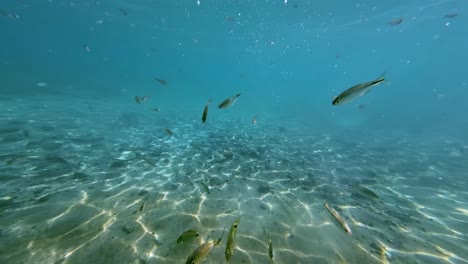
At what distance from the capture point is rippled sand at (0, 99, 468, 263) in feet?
14.6

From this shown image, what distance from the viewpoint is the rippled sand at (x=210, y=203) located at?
4453mm

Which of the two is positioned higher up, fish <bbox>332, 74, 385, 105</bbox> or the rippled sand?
fish <bbox>332, 74, 385, 105</bbox>

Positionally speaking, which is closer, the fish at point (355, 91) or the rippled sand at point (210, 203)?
the fish at point (355, 91)

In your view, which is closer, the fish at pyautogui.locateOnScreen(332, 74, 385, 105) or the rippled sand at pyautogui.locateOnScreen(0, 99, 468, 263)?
the fish at pyautogui.locateOnScreen(332, 74, 385, 105)

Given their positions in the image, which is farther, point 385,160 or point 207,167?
point 385,160

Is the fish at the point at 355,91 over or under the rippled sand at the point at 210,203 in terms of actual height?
over

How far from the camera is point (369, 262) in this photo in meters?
4.39

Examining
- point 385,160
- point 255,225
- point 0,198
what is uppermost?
point 385,160

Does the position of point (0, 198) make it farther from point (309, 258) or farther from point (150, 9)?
point (150, 9)

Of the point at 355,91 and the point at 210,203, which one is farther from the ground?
the point at 355,91

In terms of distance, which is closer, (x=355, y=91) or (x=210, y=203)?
(x=355, y=91)

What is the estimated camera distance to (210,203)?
20.4 ft

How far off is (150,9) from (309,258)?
130ft

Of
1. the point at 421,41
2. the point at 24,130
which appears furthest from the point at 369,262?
the point at 421,41
